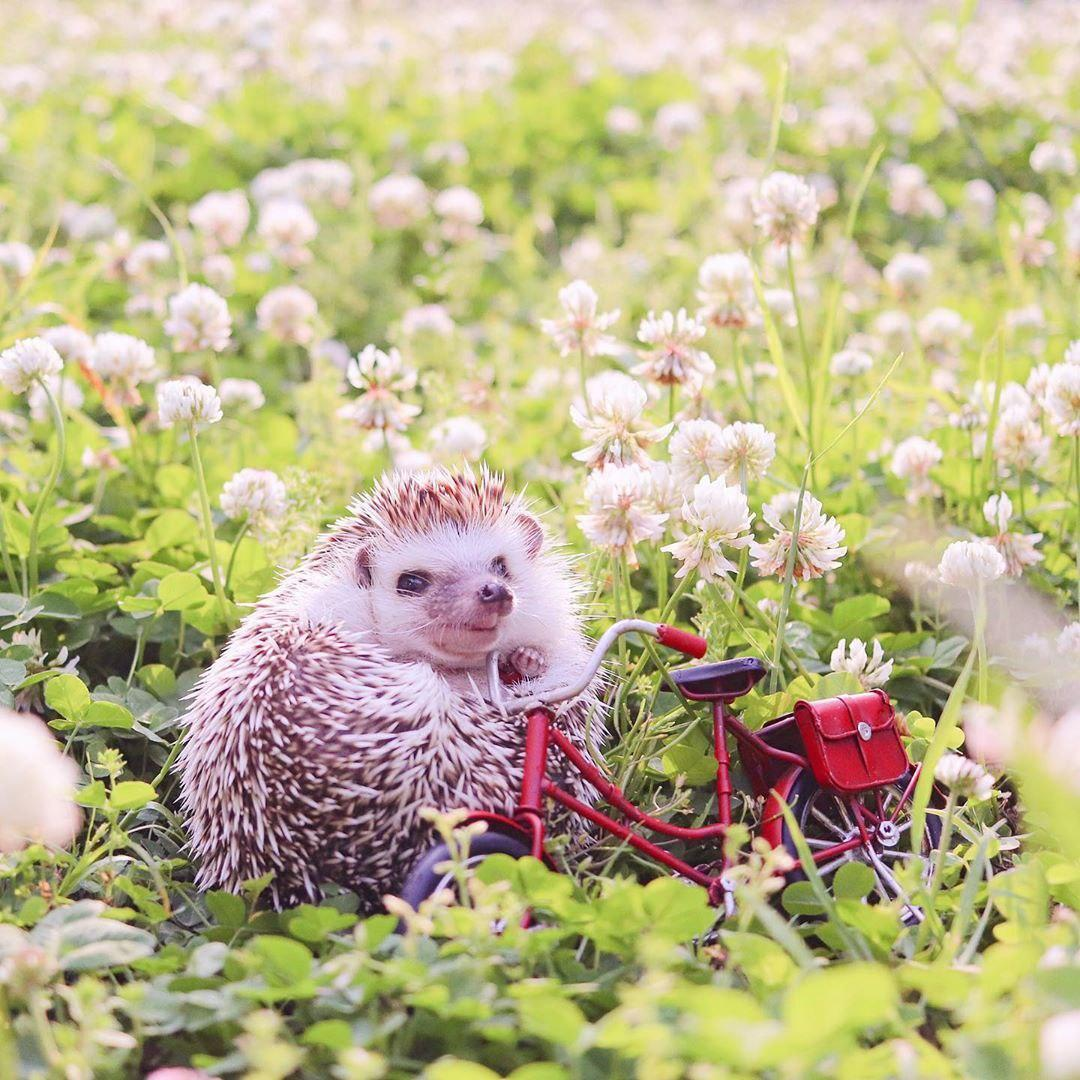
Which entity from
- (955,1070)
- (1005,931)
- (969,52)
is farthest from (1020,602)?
(969,52)

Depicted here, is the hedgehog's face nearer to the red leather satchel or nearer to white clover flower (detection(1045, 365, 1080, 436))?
the red leather satchel

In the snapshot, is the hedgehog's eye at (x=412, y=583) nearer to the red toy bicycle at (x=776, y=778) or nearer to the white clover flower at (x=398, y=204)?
the red toy bicycle at (x=776, y=778)

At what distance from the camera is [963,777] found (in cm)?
242

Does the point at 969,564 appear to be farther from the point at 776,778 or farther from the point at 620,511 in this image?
the point at 620,511

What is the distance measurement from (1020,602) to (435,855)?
1859 mm

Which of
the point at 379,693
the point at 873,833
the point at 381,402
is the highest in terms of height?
the point at 381,402

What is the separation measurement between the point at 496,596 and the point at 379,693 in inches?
12.1

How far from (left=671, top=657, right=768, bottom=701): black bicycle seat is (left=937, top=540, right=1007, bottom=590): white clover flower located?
0.46 m

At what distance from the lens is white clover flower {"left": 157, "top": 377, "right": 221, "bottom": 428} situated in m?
2.99

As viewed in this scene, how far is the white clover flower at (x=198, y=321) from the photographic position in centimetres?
378

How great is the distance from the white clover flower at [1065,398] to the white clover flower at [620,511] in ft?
3.40

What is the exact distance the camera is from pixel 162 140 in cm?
748

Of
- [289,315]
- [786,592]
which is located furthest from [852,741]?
[289,315]

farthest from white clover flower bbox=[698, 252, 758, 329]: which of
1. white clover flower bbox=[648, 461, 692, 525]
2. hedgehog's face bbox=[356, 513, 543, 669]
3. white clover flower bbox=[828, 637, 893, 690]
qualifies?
white clover flower bbox=[828, 637, 893, 690]
